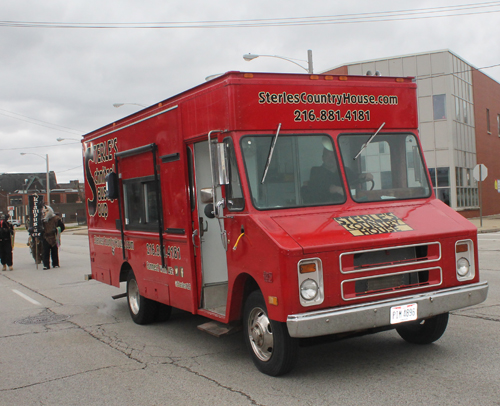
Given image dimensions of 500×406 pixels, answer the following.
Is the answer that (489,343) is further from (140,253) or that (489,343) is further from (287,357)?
(140,253)

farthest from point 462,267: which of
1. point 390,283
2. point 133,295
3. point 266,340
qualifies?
point 133,295

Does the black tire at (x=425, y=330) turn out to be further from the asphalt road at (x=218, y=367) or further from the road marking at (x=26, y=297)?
the road marking at (x=26, y=297)

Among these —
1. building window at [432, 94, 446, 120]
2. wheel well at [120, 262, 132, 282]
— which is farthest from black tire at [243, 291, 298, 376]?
building window at [432, 94, 446, 120]

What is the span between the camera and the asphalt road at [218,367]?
484cm

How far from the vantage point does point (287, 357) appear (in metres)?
5.16

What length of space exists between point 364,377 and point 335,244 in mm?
1271

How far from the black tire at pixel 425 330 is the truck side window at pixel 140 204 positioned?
3.34 metres

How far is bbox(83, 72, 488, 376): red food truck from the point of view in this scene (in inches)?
197

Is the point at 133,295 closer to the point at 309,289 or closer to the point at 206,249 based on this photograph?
the point at 206,249

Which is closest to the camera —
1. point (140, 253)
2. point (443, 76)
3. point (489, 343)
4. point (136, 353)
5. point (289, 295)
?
point (289, 295)

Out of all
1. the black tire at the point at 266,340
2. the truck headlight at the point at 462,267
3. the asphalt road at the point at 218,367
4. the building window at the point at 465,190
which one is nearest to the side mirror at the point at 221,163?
the black tire at the point at 266,340

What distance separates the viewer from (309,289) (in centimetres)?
491

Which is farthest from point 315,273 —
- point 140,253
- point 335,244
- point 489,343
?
point 140,253

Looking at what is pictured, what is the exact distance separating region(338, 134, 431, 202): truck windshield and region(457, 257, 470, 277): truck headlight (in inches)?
38.6
